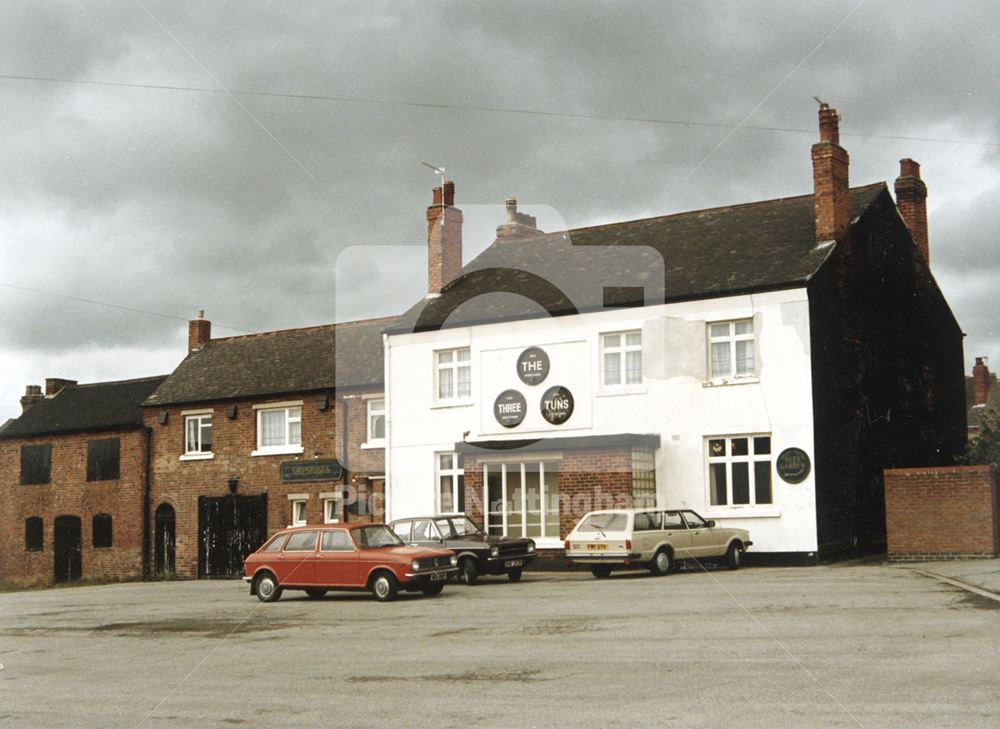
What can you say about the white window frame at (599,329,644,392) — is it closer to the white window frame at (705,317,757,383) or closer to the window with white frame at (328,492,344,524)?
the white window frame at (705,317,757,383)

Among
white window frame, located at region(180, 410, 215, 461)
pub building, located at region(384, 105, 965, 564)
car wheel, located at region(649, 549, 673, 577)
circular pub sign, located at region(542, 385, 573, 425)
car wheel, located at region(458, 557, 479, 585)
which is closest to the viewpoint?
car wheel, located at region(649, 549, 673, 577)

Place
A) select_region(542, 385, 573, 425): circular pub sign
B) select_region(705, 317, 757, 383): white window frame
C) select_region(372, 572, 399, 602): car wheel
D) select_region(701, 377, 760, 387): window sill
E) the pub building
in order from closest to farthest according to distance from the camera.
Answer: select_region(372, 572, 399, 602): car wheel → the pub building → select_region(701, 377, 760, 387): window sill → select_region(705, 317, 757, 383): white window frame → select_region(542, 385, 573, 425): circular pub sign

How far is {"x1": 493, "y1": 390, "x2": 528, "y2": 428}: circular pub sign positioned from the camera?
31125mm

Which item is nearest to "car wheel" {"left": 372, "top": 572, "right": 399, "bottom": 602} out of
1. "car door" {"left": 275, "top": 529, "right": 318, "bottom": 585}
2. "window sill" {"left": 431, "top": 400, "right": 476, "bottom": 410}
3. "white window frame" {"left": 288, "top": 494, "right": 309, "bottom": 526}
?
"car door" {"left": 275, "top": 529, "right": 318, "bottom": 585}

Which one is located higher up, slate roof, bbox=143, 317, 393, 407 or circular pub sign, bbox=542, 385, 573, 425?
slate roof, bbox=143, 317, 393, 407

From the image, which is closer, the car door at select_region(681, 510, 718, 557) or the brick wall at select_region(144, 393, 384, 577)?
the car door at select_region(681, 510, 718, 557)

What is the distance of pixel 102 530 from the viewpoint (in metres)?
41.2

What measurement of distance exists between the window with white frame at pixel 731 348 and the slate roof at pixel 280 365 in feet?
38.3

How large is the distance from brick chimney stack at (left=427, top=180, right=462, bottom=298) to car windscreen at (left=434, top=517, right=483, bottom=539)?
10636 millimetres

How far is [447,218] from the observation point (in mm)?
35656

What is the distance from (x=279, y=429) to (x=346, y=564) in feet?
54.3

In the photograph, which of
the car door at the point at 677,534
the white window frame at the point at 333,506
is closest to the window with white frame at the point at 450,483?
the white window frame at the point at 333,506

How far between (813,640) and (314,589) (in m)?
12.7

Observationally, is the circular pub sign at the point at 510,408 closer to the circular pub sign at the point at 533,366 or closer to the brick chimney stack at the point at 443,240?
the circular pub sign at the point at 533,366
